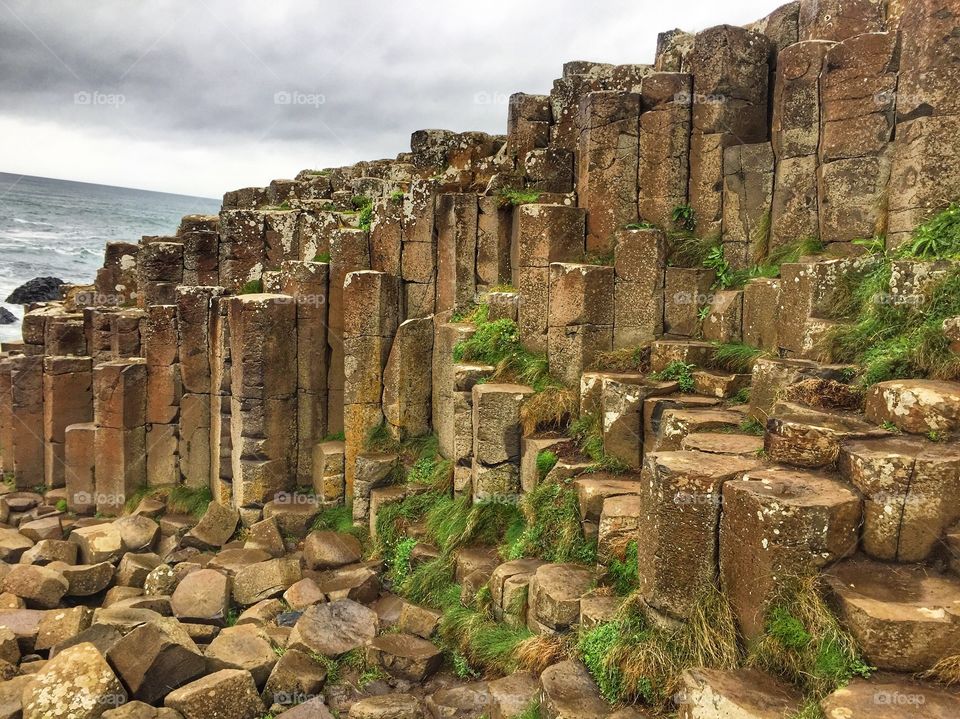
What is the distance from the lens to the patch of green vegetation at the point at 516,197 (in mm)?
12242

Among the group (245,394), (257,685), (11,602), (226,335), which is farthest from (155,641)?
(226,335)

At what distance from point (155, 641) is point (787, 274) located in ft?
27.2

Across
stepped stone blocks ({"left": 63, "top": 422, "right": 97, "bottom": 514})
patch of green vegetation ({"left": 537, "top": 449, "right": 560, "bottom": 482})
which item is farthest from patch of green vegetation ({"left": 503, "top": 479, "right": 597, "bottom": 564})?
stepped stone blocks ({"left": 63, "top": 422, "right": 97, "bottom": 514})

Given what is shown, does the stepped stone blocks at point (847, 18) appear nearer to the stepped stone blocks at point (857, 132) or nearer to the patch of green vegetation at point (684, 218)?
the stepped stone blocks at point (857, 132)

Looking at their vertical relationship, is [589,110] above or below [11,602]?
above

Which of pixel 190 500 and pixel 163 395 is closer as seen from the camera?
pixel 190 500

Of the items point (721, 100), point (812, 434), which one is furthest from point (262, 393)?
point (812, 434)

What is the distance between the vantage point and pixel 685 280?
1037 centimetres

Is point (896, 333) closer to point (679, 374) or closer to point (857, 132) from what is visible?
point (679, 374)

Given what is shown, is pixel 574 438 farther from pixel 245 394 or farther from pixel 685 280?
pixel 245 394

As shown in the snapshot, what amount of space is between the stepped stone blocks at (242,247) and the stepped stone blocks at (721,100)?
936cm

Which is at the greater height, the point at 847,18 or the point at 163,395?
the point at 847,18

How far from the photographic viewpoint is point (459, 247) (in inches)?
506

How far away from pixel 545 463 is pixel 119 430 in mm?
9566
